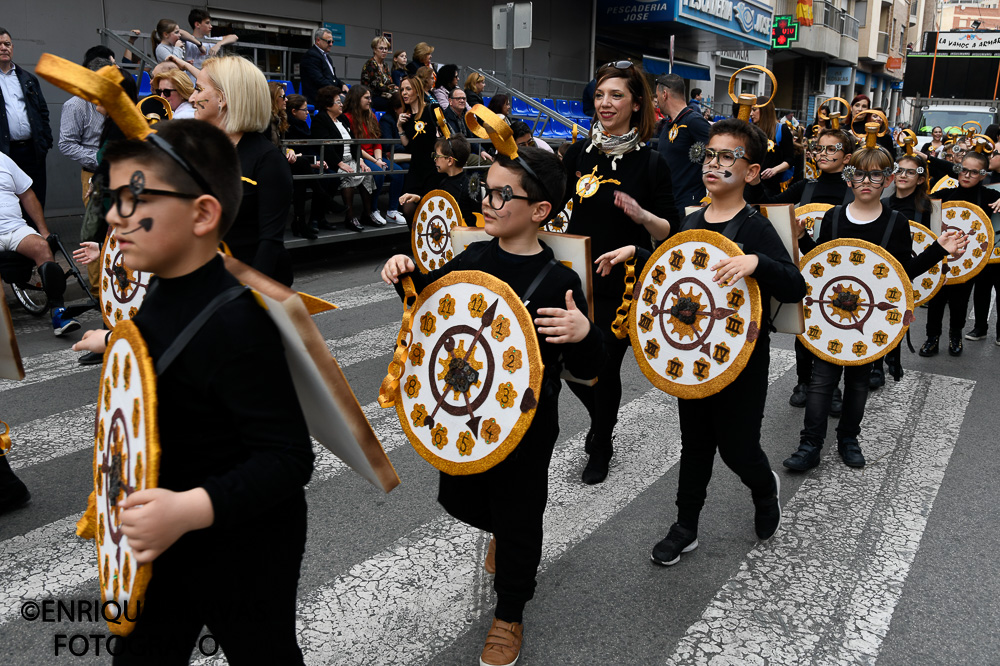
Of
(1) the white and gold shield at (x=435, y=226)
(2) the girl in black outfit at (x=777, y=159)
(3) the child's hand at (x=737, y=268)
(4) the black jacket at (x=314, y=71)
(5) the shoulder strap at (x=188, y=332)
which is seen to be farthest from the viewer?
(4) the black jacket at (x=314, y=71)

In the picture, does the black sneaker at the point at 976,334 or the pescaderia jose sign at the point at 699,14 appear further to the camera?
the pescaderia jose sign at the point at 699,14

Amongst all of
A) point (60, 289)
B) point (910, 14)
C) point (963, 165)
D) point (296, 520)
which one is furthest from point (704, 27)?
point (910, 14)

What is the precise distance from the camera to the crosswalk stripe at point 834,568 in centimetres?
301

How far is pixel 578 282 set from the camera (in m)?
2.71

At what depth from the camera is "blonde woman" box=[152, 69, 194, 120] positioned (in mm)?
6512

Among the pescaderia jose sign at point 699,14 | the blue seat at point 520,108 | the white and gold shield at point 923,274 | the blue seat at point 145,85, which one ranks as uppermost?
the pescaderia jose sign at point 699,14

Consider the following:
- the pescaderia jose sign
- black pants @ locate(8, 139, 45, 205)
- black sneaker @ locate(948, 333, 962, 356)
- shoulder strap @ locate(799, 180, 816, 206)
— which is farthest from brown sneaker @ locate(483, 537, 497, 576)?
the pescaderia jose sign

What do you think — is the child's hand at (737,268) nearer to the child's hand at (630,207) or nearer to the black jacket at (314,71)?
the child's hand at (630,207)

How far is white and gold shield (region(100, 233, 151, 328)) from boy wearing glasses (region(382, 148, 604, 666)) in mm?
1829

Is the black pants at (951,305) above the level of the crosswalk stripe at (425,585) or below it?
above

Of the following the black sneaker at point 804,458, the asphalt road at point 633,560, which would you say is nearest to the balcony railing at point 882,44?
the asphalt road at point 633,560

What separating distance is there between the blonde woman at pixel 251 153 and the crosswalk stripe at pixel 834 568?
2405mm

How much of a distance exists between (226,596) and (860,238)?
163 inches

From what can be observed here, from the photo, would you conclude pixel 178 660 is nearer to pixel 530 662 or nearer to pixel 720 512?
pixel 530 662
